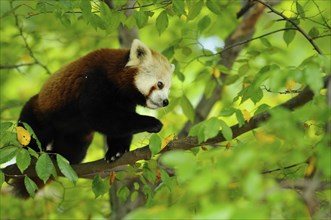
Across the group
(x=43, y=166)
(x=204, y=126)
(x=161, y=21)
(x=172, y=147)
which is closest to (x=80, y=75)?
(x=161, y=21)

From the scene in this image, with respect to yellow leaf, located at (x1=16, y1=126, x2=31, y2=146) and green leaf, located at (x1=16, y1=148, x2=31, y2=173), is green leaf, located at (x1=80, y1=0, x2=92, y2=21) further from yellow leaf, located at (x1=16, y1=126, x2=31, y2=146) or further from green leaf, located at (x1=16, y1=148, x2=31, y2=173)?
green leaf, located at (x1=16, y1=148, x2=31, y2=173)

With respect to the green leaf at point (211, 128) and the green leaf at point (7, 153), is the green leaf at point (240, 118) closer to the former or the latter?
the green leaf at point (211, 128)

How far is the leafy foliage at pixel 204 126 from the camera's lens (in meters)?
2.42

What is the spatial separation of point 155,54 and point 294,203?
3669 mm

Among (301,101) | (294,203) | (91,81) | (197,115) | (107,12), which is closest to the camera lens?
(294,203)

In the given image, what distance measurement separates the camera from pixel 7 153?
3973 millimetres

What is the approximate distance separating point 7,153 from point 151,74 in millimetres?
2279

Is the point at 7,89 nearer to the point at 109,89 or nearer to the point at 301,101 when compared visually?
the point at 109,89

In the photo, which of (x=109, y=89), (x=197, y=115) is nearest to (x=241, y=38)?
(x=197, y=115)

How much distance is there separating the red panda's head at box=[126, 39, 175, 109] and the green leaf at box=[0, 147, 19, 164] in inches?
81.4

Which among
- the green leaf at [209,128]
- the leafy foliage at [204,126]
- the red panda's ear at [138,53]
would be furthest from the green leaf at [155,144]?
the red panda's ear at [138,53]

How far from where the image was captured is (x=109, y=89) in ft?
19.0

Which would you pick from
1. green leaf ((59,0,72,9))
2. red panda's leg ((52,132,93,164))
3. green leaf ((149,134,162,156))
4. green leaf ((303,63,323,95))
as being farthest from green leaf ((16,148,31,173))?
red panda's leg ((52,132,93,164))

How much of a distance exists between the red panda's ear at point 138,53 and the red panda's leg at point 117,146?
2.42ft
